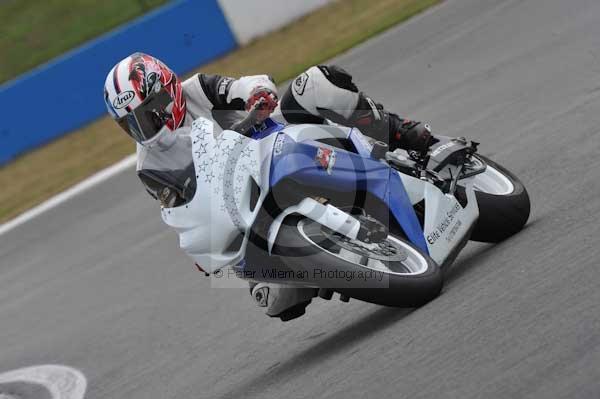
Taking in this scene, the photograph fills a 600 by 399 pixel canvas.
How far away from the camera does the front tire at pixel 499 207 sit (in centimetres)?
589

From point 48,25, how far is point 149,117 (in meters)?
15.3

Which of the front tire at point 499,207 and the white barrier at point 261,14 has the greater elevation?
the front tire at point 499,207

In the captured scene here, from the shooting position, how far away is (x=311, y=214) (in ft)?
16.3

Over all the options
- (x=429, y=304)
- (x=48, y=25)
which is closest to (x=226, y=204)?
(x=429, y=304)

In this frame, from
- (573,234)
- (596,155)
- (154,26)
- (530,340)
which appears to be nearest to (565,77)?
(596,155)

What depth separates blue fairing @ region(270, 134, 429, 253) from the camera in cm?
504

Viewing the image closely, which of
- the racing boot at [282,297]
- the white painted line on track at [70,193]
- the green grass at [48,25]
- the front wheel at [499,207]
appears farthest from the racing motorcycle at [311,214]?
the green grass at [48,25]

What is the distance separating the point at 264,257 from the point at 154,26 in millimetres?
12353

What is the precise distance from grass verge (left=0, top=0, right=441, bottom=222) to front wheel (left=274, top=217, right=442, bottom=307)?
9337 mm

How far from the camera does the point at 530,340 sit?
408cm

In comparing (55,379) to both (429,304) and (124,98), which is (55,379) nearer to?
(124,98)

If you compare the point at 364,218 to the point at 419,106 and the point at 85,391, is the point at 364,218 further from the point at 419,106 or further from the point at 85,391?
the point at 419,106

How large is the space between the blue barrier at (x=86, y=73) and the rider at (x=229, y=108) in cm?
1113

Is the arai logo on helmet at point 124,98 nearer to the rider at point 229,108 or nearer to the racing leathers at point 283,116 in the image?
the rider at point 229,108
